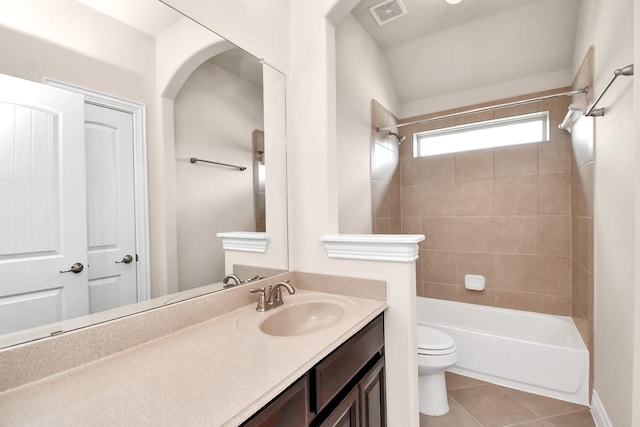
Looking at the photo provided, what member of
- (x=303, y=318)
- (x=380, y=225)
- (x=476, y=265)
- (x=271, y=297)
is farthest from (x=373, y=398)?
(x=476, y=265)

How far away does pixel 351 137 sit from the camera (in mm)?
2230

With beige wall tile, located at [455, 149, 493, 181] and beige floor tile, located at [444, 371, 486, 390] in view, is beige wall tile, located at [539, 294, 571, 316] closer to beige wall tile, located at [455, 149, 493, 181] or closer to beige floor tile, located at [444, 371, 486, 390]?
beige floor tile, located at [444, 371, 486, 390]

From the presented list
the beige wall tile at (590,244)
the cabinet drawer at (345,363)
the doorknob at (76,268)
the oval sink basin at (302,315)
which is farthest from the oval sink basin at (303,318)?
the beige wall tile at (590,244)

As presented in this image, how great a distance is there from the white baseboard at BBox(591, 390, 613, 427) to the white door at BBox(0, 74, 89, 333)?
97.6 inches

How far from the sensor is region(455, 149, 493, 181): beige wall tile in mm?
2732

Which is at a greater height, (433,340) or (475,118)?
(475,118)

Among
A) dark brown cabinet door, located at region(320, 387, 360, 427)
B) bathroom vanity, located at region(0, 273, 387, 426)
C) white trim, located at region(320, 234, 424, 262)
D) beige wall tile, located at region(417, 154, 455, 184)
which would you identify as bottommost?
dark brown cabinet door, located at region(320, 387, 360, 427)

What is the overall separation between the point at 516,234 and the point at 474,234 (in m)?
0.34

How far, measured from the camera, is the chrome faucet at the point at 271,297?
4.18 feet

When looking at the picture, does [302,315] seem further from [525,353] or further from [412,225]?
[412,225]

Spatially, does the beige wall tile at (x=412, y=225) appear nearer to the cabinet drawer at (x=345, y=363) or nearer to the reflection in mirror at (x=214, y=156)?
the cabinet drawer at (x=345, y=363)

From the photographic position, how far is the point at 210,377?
0.73m

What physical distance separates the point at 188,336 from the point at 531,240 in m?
2.82

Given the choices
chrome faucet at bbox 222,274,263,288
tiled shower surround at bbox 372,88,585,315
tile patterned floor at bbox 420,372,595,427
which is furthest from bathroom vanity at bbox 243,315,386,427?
tiled shower surround at bbox 372,88,585,315
